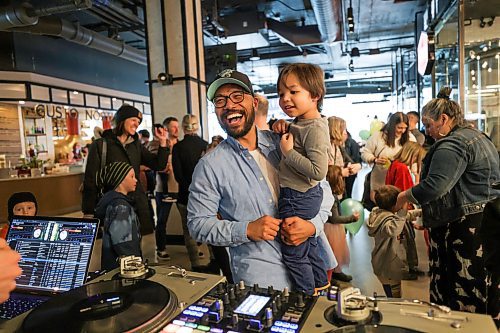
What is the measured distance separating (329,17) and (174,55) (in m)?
2.95

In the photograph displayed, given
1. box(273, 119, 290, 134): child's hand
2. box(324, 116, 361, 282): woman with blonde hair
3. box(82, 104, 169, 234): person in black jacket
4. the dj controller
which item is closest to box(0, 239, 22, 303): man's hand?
the dj controller

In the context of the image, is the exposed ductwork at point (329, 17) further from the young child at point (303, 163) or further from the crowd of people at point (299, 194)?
the young child at point (303, 163)

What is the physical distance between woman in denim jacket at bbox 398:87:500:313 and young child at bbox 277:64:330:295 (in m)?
1.04

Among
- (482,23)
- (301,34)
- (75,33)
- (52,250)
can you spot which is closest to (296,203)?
(52,250)

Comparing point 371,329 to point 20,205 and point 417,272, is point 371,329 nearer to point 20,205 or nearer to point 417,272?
point 20,205

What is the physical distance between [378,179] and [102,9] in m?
6.09

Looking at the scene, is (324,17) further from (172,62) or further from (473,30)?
(172,62)

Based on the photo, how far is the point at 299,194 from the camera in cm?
136

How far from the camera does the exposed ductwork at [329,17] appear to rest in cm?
610

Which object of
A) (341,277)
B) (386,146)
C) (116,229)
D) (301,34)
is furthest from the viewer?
(301,34)

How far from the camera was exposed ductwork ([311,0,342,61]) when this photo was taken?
6104 mm

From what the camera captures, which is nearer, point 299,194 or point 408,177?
point 299,194

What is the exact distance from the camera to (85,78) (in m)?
10.4

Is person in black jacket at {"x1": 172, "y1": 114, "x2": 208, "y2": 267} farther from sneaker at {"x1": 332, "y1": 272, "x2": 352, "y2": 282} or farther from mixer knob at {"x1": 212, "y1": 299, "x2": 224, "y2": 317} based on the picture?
mixer knob at {"x1": 212, "y1": 299, "x2": 224, "y2": 317}
